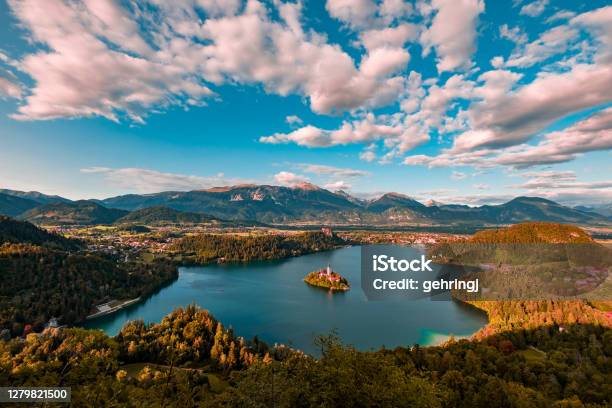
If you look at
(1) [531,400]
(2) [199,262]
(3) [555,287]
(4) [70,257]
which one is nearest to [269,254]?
(2) [199,262]

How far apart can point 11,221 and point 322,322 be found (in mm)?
124803

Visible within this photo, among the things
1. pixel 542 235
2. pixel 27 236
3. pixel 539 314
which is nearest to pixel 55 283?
pixel 27 236

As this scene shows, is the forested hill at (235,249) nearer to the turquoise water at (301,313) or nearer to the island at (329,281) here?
the turquoise water at (301,313)

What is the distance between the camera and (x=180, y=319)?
49656 mm

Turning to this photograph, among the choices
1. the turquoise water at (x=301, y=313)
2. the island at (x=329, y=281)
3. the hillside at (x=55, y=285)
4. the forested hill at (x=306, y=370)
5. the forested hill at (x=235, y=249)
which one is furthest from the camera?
the forested hill at (x=235, y=249)

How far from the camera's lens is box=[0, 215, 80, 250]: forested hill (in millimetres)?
100588

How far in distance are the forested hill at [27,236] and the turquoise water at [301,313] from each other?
2066 inches

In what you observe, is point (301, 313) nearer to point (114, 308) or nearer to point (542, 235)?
point (114, 308)

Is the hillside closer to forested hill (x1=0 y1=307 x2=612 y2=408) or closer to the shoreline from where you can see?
the shoreline

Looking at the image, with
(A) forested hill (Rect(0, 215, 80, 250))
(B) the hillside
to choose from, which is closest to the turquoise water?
(B) the hillside

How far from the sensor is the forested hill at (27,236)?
100588 millimetres

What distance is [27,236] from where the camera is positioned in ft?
360

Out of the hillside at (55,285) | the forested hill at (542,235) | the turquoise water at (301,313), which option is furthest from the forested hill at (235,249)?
the forested hill at (542,235)

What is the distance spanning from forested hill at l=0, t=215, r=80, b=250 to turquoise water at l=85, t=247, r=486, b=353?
52484mm
